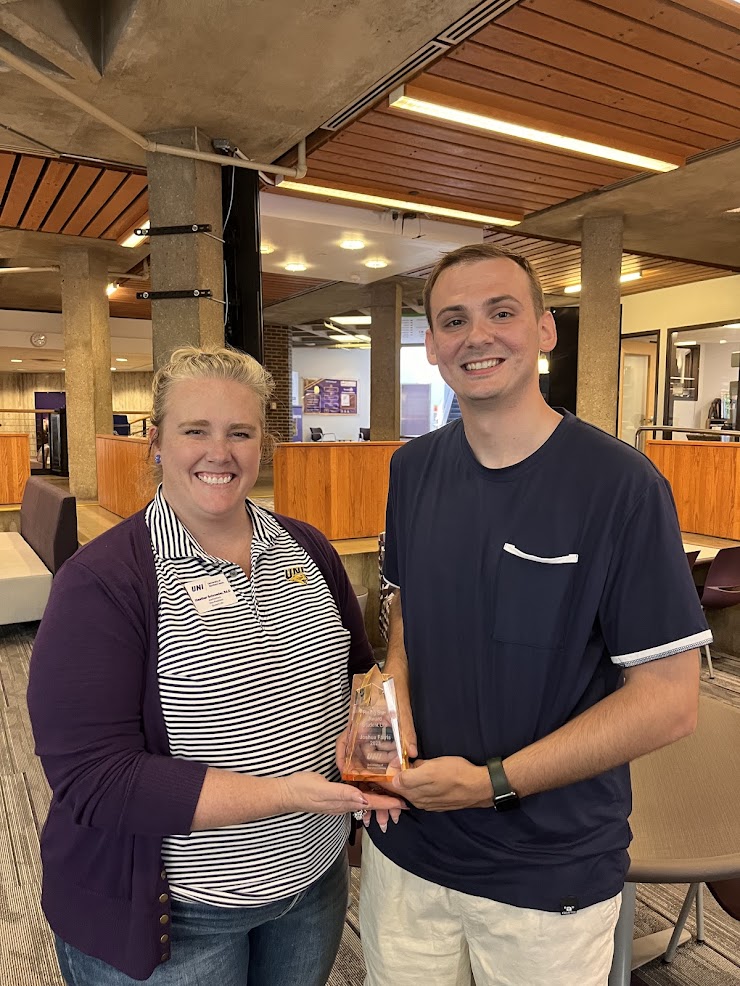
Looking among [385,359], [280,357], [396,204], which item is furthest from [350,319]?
[396,204]

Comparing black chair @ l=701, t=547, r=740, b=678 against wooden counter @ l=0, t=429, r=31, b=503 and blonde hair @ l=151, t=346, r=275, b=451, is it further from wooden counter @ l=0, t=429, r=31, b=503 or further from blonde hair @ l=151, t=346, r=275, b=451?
wooden counter @ l=0, t=429, r=31, b=503

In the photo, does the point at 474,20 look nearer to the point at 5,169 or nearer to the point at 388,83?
the point at 388,83

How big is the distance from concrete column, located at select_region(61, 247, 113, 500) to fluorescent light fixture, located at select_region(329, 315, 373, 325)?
6135 mm

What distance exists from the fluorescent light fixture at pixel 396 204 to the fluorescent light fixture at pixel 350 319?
7.45m

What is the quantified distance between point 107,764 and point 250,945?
55cm

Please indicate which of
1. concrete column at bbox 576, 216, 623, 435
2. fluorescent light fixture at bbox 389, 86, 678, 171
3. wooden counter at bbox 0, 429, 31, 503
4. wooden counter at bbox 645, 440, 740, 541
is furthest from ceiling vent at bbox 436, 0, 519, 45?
wooden counter at bbox 0, 429, 31, 503

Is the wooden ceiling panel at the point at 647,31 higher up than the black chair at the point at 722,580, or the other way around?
the wooden ceiling panel at the point at 647,31

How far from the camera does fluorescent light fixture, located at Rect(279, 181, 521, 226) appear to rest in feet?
22.2

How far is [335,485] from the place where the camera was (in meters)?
6.98

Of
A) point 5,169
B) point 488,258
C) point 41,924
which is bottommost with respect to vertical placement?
point 41,924

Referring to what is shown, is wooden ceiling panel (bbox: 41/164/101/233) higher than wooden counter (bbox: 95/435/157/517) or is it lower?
higher

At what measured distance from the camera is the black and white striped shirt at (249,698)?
1.20 m

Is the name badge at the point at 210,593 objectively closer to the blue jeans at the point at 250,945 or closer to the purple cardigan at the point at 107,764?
the purple cardigan at the point at 107,764

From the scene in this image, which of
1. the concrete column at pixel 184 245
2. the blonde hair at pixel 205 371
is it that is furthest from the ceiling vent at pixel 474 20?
the blonde hair at pixel 205 371
